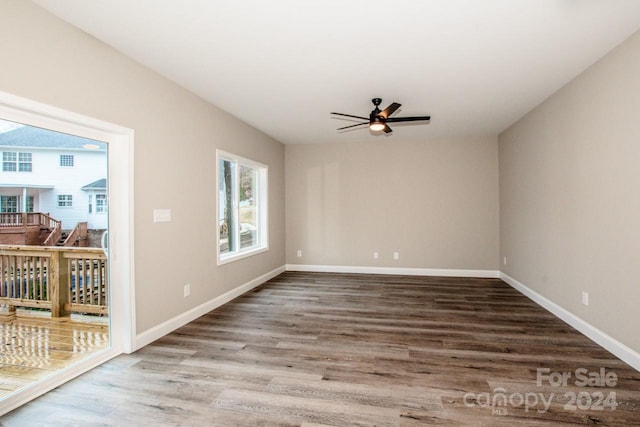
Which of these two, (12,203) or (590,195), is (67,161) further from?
(590,195)

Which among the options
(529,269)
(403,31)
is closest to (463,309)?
(529,269)

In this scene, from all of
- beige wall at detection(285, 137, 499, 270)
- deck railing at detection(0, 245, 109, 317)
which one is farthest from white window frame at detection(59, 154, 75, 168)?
beige wall at detection(285, 137, 499, 270)

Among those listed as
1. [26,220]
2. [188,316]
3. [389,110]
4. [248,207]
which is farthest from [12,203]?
[248,207]

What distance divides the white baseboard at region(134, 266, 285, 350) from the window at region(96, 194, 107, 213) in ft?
3.92

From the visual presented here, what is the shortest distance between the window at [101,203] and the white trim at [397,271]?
4299 mm

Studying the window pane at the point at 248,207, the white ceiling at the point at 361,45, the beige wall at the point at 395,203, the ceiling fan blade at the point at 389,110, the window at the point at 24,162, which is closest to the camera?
the window at the point at 24,162

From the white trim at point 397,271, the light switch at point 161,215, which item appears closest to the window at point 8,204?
the light switch at point 161,215

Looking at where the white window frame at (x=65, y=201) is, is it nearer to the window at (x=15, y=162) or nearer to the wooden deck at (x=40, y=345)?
the window at (x=15, y=162)

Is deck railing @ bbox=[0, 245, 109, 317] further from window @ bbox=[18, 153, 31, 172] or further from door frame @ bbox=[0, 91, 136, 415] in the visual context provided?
window @ bbox=[18, 153, 31, 172]

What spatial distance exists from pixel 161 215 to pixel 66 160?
3.15ft

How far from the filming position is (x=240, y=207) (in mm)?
5246

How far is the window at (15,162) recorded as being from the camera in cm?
203

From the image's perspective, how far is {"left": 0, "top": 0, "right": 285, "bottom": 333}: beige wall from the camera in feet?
7.00

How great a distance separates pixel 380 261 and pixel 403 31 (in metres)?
4.60
